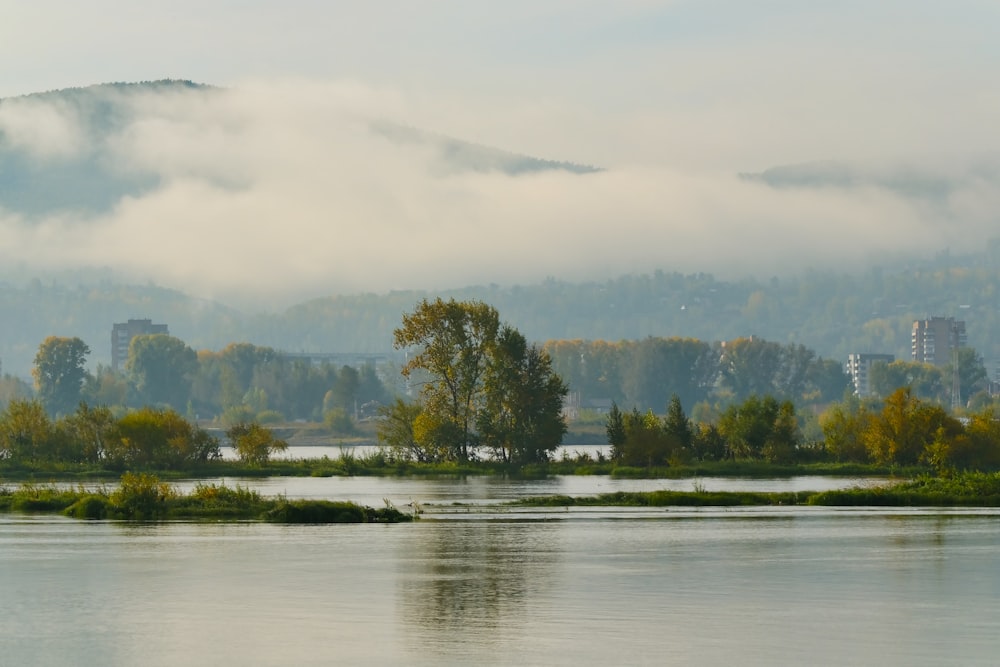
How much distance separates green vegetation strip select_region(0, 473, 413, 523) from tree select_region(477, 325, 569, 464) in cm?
4181

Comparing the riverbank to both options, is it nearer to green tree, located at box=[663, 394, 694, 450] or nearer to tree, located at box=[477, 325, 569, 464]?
tree, located at box=[477, 325, 569, 464]

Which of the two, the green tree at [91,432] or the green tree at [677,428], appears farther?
the green tree at [677,428]

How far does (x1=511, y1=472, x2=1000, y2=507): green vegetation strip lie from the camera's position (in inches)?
2355

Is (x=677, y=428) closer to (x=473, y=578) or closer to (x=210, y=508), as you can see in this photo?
(x=210, y=508)

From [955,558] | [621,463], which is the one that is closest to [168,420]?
[621,463]

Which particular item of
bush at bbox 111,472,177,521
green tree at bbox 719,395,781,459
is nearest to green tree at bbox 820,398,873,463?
green tree at bbox 719,395,781,459

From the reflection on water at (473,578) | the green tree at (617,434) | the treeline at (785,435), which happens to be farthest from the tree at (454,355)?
the reflection on water at (473,578)

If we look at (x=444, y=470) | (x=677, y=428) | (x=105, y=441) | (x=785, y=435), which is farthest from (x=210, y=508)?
(x=785, y=435)

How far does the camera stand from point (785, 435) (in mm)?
91750

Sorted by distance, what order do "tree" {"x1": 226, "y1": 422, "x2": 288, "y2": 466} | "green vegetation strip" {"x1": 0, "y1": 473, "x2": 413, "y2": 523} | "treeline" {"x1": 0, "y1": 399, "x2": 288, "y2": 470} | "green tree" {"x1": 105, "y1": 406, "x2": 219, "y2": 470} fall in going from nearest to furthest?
"green vegetation strip" {"x1": 0, "y1": 473, "x2": 413, "y2": 523} < "green tree" {"x1": 105, "y1": 406, "x2": 219, "y2": 470} < "treeline" {"x1": 0, "y1": 399, "x2": 288, "y2": 470} < "tree" {"x1": 226, "y1": 422, "x2": 288, "y2": 466}

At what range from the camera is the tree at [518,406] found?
317ft

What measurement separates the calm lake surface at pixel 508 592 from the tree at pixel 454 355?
46.3 metres

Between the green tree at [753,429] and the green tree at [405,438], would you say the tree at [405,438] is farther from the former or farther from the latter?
the green tree at [753,429]

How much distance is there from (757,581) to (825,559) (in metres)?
4.79
